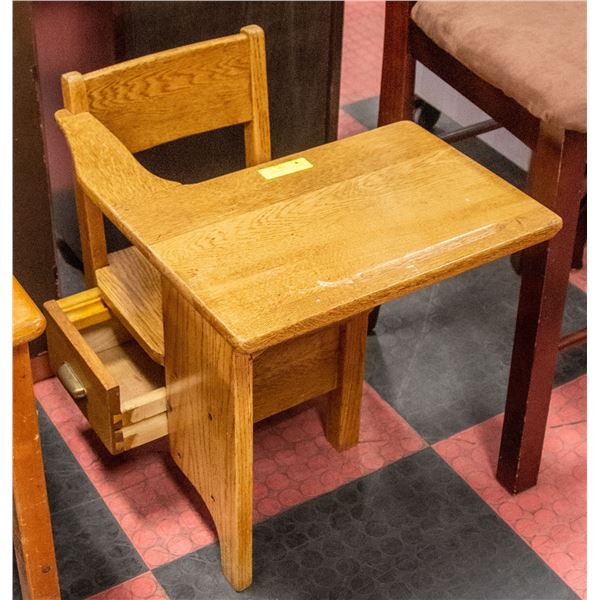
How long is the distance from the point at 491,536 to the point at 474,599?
138mm

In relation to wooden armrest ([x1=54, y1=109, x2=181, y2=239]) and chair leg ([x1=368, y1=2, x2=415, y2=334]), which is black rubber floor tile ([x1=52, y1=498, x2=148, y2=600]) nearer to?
wooden armrest ([x1=54, y1=109, x2=181, y2=239])

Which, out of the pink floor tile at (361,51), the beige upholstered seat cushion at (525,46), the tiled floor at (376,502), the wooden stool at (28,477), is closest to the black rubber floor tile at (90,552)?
the tiled floor at (376,502)

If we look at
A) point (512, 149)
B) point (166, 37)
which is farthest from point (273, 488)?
point (512, 149)

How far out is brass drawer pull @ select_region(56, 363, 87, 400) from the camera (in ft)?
5.75

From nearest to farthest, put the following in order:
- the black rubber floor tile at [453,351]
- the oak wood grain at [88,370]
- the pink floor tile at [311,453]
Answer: the oak wood grain at [88,370]
the pink floor tile at [311,453]
the black rubber floor tile at [453,351]

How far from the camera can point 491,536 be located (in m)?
1.92

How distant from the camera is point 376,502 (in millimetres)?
1968

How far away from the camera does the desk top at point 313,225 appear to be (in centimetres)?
139

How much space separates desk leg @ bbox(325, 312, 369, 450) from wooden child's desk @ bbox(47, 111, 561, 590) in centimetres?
9

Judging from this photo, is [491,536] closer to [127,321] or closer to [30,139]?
[127,321]

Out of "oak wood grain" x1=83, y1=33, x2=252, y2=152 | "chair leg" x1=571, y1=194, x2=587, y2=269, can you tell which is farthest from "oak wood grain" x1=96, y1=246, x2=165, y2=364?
"chair leg" x1=571, y1=194, x2=587, y2=269

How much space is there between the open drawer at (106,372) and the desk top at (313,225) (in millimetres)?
278

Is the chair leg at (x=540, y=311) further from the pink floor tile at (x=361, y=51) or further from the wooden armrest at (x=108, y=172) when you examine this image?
the pink floor tile at (x=361, y=51)

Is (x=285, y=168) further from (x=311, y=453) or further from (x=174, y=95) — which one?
(x=311, y=453)
